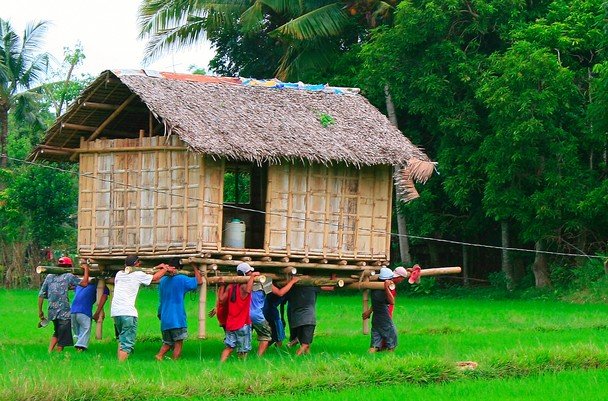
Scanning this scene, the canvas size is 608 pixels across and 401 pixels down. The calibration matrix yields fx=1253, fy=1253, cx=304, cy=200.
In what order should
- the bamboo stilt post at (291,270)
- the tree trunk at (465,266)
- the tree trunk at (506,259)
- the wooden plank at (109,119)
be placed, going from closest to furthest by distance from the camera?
the bamboo stilt post at (291,270) → the wooden plank at (109,119) → the tree trunk at (506,259) → the tree trunk at (465,266)

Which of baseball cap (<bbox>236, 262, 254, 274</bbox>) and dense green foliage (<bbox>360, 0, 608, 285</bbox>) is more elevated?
dense green foliage (<bbox>360, 0, 608, 285</bbox>)

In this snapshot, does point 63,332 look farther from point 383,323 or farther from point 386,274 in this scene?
point 386,274

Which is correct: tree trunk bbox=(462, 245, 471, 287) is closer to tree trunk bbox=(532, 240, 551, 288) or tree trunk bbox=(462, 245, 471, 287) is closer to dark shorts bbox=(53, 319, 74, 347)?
tree trunk bbox=(532, 240, 551, 288)

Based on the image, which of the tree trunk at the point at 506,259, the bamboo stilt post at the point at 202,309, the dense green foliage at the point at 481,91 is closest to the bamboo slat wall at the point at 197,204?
the bamboo stilt post at the point at 202,309

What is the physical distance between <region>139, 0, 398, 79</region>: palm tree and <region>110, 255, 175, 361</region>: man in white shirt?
51.4 ft

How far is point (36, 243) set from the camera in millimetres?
35594

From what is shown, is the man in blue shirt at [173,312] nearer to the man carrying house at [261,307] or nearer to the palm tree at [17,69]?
the man carrying house at [261,307]

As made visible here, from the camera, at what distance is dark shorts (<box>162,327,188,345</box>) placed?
1558 cm

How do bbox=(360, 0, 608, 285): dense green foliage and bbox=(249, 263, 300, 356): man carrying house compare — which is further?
bbox=(360, 0, 608, 285): dense green foliage

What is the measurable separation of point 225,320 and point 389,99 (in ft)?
49.2

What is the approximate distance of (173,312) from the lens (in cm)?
1551

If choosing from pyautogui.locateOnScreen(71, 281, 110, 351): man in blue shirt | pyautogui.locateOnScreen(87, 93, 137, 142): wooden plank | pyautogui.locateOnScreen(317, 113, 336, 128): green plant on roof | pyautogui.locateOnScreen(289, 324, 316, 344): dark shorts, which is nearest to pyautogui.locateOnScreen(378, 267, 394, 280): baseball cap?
pyautogui.locateOnScreen(289, 324, 316, 344): dark shorts

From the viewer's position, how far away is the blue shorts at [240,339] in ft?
50.4

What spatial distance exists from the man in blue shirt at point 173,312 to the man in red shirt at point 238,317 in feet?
1.79
